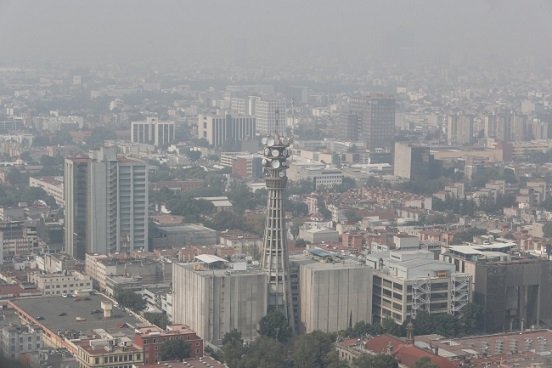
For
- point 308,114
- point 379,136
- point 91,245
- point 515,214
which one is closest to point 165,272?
point 91,245

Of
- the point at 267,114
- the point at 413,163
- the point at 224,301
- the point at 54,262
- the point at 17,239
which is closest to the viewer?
the point at 224,301

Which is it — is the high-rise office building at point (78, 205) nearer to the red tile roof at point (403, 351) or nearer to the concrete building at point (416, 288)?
the concrete building at point (416, 288)

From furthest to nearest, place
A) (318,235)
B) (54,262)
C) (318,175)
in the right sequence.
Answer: (318,175) < (318,235) < (54,262)

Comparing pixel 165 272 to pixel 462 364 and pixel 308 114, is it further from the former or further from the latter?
pixel 308 114

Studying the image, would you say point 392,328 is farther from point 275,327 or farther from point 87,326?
point 87,326

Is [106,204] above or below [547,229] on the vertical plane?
above

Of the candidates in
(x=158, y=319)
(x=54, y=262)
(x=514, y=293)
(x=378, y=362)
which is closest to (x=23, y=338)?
(x=158, y=319)

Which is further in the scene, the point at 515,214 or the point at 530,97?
the point at 530,97
